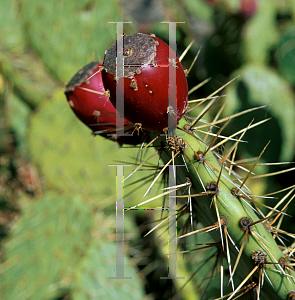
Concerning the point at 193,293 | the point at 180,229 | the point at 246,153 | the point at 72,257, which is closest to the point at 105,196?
the point at 72,257

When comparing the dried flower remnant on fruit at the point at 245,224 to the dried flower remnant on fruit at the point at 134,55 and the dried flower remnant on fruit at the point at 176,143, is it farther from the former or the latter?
the dried flower remnant on fruit at the point at 134,55

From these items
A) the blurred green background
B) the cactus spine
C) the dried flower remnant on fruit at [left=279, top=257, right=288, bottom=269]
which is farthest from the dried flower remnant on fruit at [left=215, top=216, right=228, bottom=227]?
the blurred green background

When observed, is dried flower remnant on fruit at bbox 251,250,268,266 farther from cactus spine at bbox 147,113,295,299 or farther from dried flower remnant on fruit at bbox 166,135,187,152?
dried flower remnant on fruit at bbox 166,135,187,152

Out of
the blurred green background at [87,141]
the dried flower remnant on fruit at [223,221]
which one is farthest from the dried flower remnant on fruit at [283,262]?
the blurred green background at [87,141]

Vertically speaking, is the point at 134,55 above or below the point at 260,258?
above

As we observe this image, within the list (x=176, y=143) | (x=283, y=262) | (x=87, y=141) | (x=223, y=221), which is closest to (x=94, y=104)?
(x=176, y=143)

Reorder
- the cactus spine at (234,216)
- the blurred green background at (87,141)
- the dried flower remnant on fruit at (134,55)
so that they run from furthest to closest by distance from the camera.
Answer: the blurred green background at (87,141) → the cactus spine at (234,216) → the dried flower remnant on fruit at (134,55)

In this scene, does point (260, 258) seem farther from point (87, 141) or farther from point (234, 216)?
point (87, 141)
